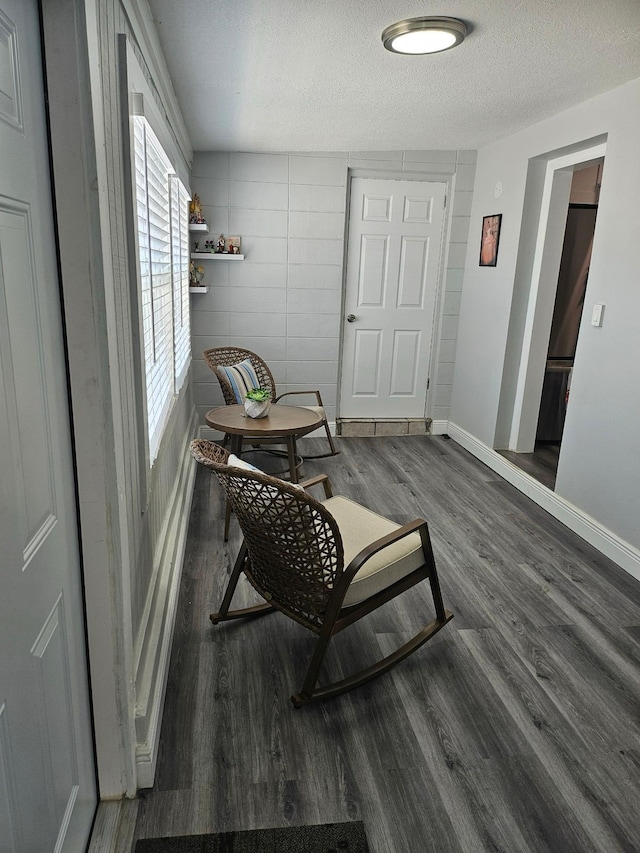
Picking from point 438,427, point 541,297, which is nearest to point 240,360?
point 438,427

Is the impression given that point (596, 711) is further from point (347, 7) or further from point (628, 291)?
point (347, 7)

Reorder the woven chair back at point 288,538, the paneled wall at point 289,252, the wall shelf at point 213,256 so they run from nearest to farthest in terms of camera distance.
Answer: the woven chair back at point 288,538, the wall shelf at point 213,256, the paneled wall at point 289,252

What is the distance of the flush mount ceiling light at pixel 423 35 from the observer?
225 cm

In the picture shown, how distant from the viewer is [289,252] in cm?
495

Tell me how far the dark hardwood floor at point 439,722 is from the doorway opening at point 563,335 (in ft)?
5.59

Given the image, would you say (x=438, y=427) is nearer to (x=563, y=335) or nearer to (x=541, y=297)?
(x=563, y=335)

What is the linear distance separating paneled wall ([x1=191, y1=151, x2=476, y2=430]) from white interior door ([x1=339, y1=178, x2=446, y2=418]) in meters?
0.13

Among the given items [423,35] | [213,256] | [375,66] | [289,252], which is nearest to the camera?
[423,35]

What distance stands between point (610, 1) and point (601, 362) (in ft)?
5.69

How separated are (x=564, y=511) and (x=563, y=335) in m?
1.86

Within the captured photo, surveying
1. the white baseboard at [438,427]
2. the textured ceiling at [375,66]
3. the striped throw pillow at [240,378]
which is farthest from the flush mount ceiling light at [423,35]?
the white baseboard at [438,427]

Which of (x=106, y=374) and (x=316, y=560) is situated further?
(x=316, y=560)

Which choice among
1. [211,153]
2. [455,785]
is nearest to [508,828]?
[455,785]

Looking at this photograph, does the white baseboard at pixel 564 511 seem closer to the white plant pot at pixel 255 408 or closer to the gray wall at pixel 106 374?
the white plant pot at pixel 255 408
